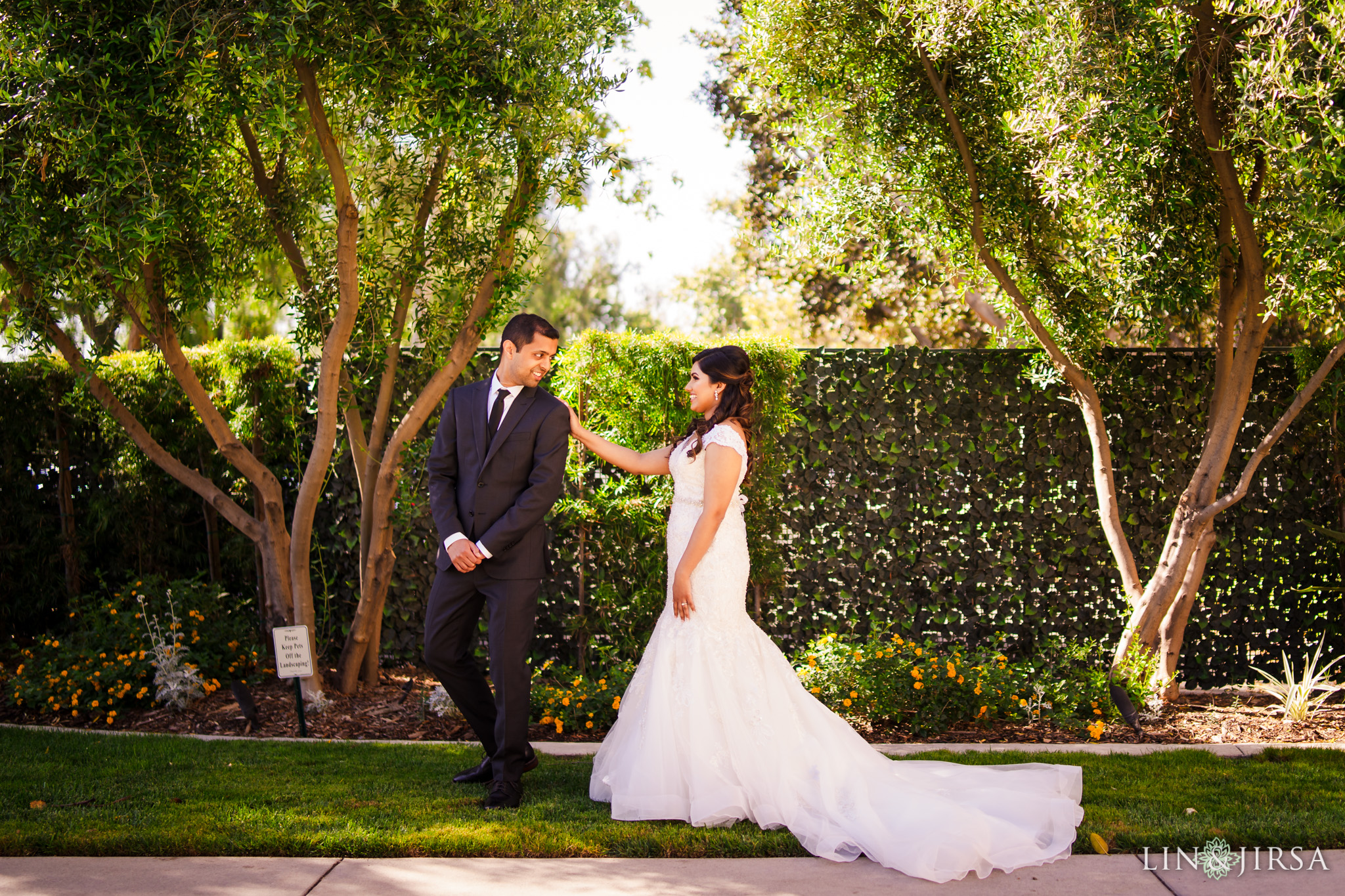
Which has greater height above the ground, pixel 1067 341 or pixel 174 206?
pixel 174 206

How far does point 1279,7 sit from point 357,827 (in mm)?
4987

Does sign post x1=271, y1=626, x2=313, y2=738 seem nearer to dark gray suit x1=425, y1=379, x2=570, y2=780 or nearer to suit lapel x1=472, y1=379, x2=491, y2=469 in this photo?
dark gray suit x1=425, y1=379, x2=570, y2=780

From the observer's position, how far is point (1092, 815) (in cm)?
394

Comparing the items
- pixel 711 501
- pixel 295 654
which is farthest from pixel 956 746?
pixel 295 654

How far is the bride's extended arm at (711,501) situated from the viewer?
4.26 m

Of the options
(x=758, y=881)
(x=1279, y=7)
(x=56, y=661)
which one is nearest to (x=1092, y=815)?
(x=758, y=881)

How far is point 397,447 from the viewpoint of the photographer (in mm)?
6012

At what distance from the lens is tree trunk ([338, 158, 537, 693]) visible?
577 centimetres

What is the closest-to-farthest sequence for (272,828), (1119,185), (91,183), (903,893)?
(903,893) < (272,828) < (91,183) < (1119,185)

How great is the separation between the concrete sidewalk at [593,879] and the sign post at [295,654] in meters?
1.89

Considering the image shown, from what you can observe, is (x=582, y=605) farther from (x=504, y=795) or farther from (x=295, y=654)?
(x=504, y=795)

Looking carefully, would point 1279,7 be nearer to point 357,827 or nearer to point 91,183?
point 357,827

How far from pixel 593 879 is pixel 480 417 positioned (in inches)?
76.6

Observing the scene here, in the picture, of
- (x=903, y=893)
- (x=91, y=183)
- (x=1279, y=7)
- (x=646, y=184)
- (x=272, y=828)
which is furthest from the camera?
(x=646, y=184)
